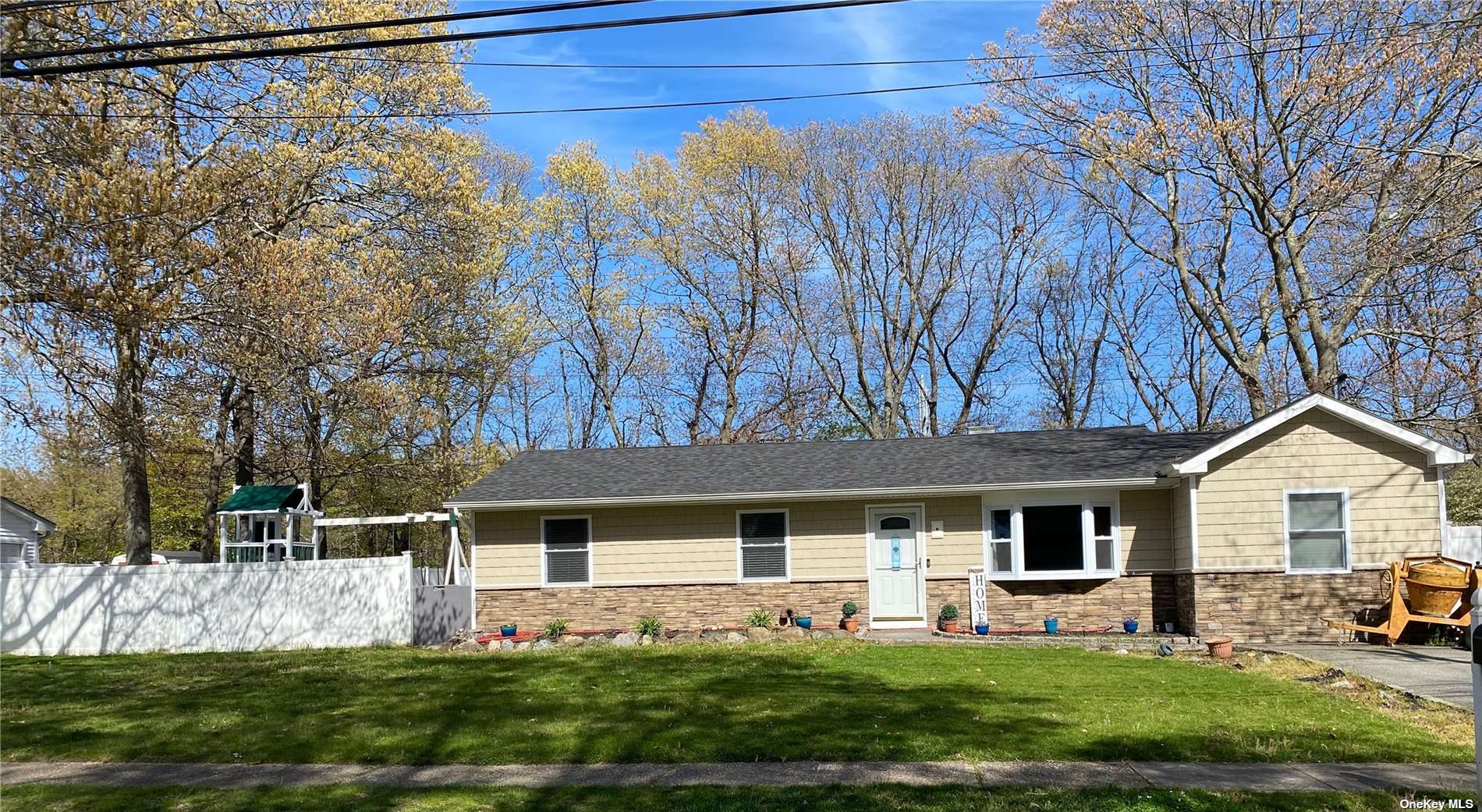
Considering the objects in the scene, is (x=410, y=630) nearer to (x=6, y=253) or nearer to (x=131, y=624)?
(x=131, y=624)

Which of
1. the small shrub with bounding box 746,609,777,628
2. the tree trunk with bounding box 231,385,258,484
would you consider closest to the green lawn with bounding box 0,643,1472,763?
the small shrub with bounding box 746,609,777,628

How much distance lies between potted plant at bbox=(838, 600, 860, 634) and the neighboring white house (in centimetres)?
2217

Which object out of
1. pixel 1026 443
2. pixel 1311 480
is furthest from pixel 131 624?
pixel 1311 480

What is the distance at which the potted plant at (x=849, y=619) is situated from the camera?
799 inches

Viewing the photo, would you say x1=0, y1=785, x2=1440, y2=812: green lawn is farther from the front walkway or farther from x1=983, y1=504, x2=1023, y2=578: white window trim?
x1=983, y1=504, x2=1023, y2=578: white window trim

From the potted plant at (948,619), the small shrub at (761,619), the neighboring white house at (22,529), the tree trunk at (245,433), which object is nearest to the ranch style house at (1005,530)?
the small shrub at (761,619)

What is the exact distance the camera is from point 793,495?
821 inches

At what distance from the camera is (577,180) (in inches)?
1492

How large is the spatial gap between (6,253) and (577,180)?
27.9 m

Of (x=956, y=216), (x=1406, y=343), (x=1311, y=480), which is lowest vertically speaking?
(x=1311, y=480)

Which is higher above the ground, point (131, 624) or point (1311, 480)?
point (1311, 480)

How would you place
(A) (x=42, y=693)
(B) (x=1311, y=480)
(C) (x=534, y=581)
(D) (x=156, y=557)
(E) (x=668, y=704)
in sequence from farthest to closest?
(D) (x=156, y=557), (C) (x=534, y=581), (B) (x=1311, y=480), (A) (x=42, y=693), (E) (x=668, y=704)

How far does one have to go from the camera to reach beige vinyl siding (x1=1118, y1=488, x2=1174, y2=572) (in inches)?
793

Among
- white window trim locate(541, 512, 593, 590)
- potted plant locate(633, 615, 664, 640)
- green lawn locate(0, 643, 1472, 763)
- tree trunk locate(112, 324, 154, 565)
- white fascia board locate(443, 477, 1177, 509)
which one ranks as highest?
tree trunk locate(112, 324, 154, 565)
